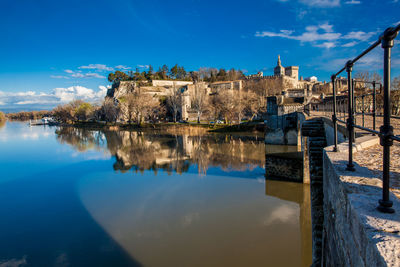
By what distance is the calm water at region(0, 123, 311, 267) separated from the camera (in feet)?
24.8

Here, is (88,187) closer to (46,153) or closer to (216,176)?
(216,176)

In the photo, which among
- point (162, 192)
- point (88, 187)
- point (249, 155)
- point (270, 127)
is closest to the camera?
point (162, 192)

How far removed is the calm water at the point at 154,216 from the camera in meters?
7.56

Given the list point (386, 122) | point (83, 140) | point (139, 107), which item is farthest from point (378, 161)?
point (139, 107)

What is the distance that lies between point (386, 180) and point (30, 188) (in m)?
18.1

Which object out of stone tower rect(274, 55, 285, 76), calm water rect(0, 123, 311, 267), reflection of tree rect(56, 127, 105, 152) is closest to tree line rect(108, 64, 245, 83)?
stone tower rect(274, 55, 285, 76)

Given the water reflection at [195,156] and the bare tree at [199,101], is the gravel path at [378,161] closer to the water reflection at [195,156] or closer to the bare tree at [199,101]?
the water reflection at [195,156]

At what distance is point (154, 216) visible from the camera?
10125 mm

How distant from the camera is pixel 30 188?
14602mm

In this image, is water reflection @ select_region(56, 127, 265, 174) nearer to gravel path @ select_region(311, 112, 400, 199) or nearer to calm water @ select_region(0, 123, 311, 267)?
calm water @ select_region(0, 123, 311, 267)

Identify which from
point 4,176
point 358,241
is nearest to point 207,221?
point 358,241

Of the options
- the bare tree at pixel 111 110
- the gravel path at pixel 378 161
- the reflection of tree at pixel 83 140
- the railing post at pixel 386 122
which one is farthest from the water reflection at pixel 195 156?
the bare tree at pixel 111 110

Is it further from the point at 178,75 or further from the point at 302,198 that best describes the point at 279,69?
the point at 302,198

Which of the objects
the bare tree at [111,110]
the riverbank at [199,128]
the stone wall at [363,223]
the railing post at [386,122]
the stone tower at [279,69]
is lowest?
the riverbank at [199,128]
